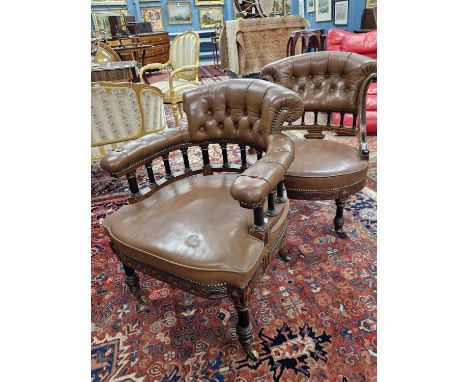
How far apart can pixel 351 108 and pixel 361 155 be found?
17.0 inches

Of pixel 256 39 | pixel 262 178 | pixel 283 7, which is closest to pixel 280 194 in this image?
pixel 262 178

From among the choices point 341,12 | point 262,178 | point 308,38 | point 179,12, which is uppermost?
point 179,12

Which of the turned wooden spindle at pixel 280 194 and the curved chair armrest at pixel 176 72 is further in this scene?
the curved chair armrest at pixel 176 72

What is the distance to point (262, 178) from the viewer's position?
117 cm

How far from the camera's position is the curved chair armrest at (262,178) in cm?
112

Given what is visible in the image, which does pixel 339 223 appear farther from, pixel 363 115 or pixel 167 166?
pixel 167 166

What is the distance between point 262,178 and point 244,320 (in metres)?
0.70

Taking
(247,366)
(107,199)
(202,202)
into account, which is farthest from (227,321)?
(107,199)

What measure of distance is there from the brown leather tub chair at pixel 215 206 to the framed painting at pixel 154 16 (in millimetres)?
11027

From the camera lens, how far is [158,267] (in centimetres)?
138

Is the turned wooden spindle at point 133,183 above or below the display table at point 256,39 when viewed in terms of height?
below

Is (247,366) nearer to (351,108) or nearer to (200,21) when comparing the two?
(351,108)

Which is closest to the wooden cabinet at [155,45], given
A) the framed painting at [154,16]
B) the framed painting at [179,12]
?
the framed painting at [154,16]

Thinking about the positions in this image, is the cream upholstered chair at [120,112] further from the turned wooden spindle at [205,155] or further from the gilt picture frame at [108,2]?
the gilt picture frame at [108,2]
